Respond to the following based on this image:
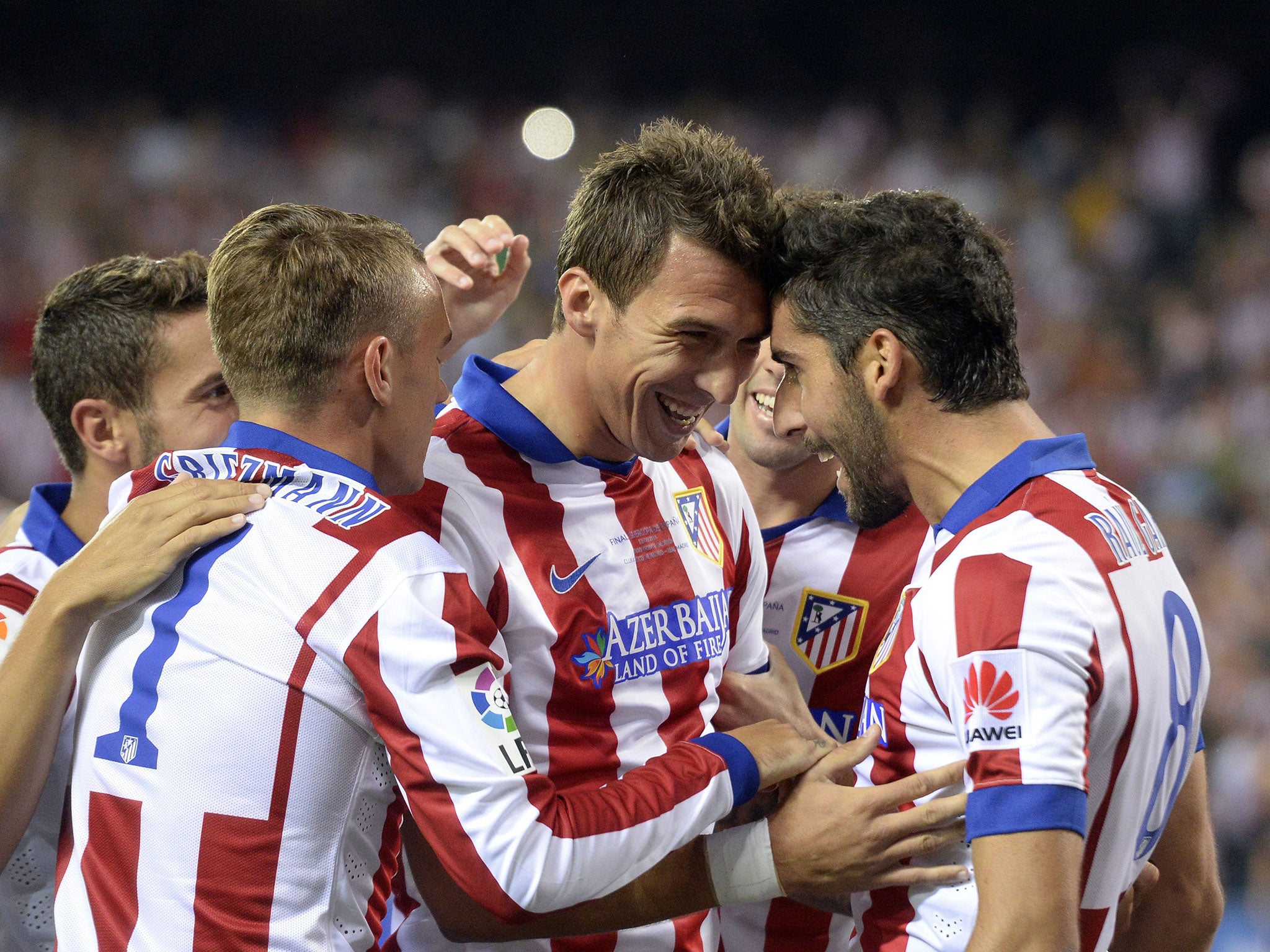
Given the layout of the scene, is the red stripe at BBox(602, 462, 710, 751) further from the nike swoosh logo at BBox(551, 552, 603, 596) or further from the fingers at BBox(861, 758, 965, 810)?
the fingers at BBox(861, 758, 965, 810)

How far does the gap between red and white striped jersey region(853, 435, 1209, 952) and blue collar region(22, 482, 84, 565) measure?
70.1 inches

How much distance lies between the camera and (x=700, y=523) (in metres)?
2.53

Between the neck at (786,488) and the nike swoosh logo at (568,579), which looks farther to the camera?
the neck at (786,488)

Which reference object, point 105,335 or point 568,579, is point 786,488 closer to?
point 568,579

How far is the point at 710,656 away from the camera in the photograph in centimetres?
241

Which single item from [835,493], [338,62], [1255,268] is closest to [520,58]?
[338,62]

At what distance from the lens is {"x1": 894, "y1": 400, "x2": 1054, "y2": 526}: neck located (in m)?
2.01

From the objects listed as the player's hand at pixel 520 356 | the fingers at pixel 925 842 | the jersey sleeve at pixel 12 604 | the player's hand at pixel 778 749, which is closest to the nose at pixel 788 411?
the player's hand at pixel 520 356

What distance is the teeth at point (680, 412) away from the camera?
2312 millimetres

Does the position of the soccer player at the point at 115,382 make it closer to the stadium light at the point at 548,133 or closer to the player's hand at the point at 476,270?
the player's hand at the point at 476,270

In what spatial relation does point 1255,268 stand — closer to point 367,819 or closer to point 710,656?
point 710,656

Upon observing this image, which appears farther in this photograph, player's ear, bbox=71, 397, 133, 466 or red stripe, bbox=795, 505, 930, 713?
red stripe, bbox=795, 505, 930, 713

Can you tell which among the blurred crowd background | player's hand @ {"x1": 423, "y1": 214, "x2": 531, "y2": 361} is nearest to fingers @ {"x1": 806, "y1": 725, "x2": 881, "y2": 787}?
player's hand @ {"x1": 423, "y1": 214, "x2": 531, "y2": 361}

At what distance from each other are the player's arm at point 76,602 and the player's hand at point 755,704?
118 cm
